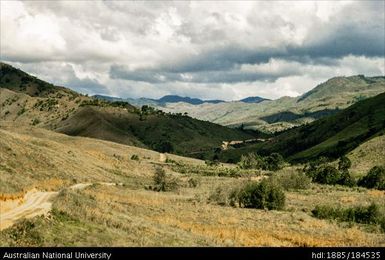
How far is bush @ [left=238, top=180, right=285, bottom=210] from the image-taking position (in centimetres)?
5941

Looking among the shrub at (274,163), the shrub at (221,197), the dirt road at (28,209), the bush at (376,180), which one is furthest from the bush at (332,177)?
the dirt road at (28,209)

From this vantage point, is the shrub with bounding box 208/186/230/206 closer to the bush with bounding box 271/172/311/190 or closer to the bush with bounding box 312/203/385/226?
the bush with bounding box 312/203/385/226

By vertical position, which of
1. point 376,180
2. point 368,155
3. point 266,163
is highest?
point 368,155

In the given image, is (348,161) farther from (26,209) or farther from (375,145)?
(26,209)

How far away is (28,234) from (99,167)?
68.7 meters

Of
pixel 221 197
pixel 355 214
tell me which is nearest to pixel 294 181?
pixel 221 197

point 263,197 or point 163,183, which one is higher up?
point 263,197

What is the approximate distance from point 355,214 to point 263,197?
457 inches

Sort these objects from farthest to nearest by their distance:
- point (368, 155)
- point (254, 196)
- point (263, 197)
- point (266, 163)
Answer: point (266, 163)
point (368, 155)
point (254, 196)
point (263, 197)

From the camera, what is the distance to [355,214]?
5269cm

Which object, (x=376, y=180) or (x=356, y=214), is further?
(x=376, y=180)

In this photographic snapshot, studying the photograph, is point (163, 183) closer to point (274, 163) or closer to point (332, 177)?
point (332, 177)
